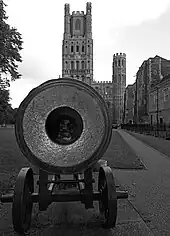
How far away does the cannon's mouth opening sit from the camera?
343cm

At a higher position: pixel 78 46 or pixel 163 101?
pixel 78 46

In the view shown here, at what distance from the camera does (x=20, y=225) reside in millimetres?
3238

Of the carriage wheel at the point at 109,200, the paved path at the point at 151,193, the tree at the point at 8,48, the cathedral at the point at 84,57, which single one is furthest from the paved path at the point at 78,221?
the cathedral at the point at 84,57

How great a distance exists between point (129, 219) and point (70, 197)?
1.18 meters

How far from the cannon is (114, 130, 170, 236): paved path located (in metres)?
0.89

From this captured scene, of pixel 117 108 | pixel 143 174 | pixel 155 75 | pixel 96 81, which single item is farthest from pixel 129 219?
pixel 96 81

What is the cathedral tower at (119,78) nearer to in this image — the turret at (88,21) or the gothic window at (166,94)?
the turret at (88,21)

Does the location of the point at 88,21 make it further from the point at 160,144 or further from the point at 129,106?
the point at 160,144

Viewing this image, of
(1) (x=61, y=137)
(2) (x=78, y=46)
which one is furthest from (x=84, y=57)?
(1) (x=61, y=137)

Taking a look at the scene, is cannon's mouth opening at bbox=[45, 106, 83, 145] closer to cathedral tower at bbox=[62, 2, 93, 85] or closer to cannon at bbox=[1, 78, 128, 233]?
cannon at bbox=[1, 78, 128, 233]

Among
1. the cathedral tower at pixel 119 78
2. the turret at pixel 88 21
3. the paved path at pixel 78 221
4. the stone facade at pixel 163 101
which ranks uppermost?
the turret at pixel 88 21

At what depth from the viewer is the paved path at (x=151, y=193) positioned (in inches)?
159

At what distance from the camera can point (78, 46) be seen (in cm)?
13062

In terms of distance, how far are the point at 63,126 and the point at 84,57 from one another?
130023mm
